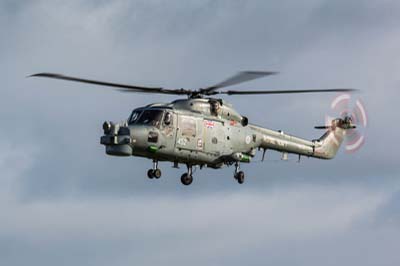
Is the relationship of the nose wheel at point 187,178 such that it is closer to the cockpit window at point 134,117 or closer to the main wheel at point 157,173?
the main wheel at point 157,173

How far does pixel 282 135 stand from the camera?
6844 cm

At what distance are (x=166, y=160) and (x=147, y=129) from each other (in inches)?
112

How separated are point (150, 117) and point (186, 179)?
4368 mm

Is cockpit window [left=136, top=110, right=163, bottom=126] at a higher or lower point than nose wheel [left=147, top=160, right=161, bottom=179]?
higher

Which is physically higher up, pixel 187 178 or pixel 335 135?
pixel 335 135

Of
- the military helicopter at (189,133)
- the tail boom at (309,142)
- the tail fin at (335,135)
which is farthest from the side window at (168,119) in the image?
the tail fin at (335,135)

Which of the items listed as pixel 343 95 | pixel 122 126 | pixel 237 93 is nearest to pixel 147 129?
pixel 122 126

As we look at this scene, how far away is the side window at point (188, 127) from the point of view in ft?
199

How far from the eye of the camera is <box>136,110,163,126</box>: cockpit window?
5947 centimetres

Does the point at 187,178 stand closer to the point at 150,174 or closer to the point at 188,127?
the point at 150,174

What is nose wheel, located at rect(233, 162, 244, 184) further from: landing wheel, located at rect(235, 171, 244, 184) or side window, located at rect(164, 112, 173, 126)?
side window, located at rect(164, 112, 173, 126)

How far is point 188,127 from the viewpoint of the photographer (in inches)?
2397

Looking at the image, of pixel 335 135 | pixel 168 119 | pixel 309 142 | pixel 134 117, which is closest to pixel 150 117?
pixel 134 117

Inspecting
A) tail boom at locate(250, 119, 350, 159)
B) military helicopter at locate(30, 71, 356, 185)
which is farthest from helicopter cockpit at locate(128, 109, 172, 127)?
tail boom at locate(250, 119, 350, 159)
